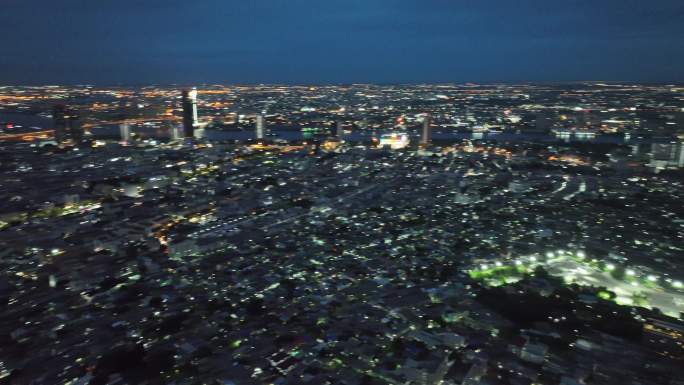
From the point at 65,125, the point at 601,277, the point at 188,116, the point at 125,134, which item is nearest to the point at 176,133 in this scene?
the point at 188,116

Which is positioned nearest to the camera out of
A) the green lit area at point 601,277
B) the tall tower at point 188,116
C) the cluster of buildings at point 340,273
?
the cluster of buildings at point 340,273

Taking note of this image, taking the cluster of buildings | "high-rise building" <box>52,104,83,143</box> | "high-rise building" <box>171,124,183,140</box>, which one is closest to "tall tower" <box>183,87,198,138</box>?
"high-rise building" <box>171,124,183,140</box>

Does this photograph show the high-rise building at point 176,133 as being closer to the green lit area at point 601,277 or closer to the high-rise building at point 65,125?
the high-rise building at point 65,125

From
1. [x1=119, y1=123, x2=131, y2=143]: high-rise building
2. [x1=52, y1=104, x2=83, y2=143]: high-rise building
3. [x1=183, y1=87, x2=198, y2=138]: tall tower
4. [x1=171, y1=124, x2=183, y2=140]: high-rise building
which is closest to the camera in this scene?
[x1=52, y1=104, x2=83, y2=143]: high-rise building

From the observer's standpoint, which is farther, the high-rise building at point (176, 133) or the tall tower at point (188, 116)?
the tall tower at point (188, 116)

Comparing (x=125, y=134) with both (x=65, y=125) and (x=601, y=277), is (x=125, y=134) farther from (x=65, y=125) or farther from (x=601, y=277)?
(x=601, y=277)

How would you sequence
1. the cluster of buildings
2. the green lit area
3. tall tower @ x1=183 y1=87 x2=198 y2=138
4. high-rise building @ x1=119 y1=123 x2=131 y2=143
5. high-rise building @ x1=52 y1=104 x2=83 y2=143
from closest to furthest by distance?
the cluster of buildings
the green lit area
high-rise building @ x1=52 y1=104 x2=83 y2=143
high-rise building @ x1=119 y1=123 x2=131 y2=143
tall tower @ x1=183 y1=87 x2=198 y2=138

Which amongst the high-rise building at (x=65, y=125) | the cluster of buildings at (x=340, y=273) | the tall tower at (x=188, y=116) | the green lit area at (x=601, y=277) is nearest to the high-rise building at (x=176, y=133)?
the tall tower at (x=188, y=116)

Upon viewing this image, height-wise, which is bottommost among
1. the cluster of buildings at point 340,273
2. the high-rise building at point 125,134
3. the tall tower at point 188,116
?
the cluster of buildings at point 340,273

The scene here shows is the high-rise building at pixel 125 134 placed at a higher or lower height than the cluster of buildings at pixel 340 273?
higher

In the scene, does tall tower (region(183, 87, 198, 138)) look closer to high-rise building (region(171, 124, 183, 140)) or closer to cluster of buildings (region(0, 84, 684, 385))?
high-rise building (region(171, 124, 183, 140))

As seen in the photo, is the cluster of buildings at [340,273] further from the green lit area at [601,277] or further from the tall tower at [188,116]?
the tall tower at [188,116]

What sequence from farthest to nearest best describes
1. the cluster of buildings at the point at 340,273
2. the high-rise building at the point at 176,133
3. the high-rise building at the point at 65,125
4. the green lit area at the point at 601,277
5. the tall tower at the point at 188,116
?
the tall tower at the point at 188,116, the high-rise building at the point at 176,133, the high-rise building at the point at 65,125, the green lit area at the point at 601,277, the cluster of buildings at the point at 340,273
